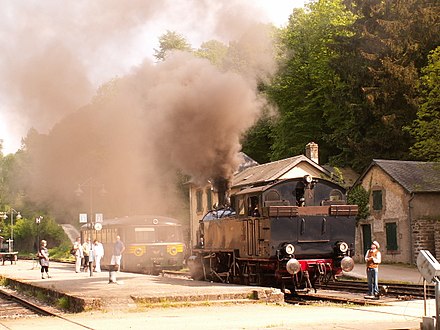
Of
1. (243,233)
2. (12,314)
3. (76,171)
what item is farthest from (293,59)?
(12,314)

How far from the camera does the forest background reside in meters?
38.0

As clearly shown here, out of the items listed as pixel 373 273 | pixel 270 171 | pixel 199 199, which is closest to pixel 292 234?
pixel 373 273

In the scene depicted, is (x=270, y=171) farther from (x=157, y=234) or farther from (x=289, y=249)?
(x=289, y=249)

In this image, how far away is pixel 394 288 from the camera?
1862 cm

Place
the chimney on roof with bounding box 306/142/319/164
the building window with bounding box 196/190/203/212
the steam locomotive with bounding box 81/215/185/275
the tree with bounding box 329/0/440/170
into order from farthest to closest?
the building window with bounding box 196/190/203/212, the chimney on roof with bounding box 306/142/319/164, the tree with bounding box 329/0/440/170, the steam locomotive with bounding box 81/215/185/275

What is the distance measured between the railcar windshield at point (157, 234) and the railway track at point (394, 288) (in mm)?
11372

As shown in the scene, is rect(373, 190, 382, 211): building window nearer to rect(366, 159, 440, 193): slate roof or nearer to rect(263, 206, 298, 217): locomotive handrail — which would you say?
rect(366, 159, 440, 193): slate roof

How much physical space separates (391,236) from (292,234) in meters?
16.9

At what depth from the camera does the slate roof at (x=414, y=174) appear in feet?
101

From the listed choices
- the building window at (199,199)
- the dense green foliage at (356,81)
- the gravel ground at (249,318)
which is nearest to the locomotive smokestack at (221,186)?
the gravel ground at (249,318)

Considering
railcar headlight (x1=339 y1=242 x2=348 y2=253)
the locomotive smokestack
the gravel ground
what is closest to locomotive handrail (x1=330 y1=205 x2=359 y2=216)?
railcar headlight (x1=339 y1=242 x2=348 y2=253)

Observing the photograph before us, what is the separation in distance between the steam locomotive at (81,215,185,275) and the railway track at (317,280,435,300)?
1080 centimetres

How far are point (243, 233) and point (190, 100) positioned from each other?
6005 millimetres

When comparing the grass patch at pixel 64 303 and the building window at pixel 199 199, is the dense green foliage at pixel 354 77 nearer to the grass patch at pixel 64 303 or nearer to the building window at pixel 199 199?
the building window at pixel 199 199
